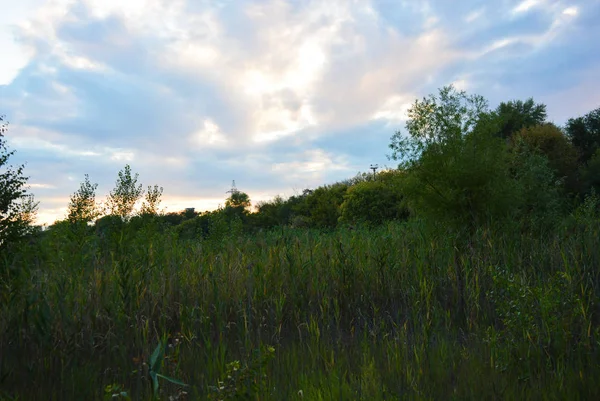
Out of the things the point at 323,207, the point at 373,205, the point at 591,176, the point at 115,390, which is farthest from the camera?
the point at 591,176

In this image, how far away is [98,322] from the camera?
4.21 meters

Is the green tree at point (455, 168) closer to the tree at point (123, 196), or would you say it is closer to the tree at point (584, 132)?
the tree at point (123, 196)

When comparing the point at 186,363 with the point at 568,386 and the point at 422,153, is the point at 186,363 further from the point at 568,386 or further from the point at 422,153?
the point at 422,153

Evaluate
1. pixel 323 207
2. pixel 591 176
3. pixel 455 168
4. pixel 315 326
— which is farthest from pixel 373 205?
pixel 315 326

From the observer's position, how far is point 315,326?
13.6 ft

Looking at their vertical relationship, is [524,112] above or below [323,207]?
above

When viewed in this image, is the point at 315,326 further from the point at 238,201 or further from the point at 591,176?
the point at 591,176

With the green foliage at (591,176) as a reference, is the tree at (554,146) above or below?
above

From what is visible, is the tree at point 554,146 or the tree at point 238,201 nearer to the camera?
the tree at point 554,146

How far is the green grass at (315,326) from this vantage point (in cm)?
311

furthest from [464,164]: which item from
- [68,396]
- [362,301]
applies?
[68,396]

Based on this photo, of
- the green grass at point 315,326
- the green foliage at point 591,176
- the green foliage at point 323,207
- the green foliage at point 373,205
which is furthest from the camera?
the green foliage at point 591,176

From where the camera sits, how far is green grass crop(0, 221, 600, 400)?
3.11 meters

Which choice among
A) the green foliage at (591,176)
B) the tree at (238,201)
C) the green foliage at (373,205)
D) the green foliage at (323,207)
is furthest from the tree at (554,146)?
the tree at (238,201)
